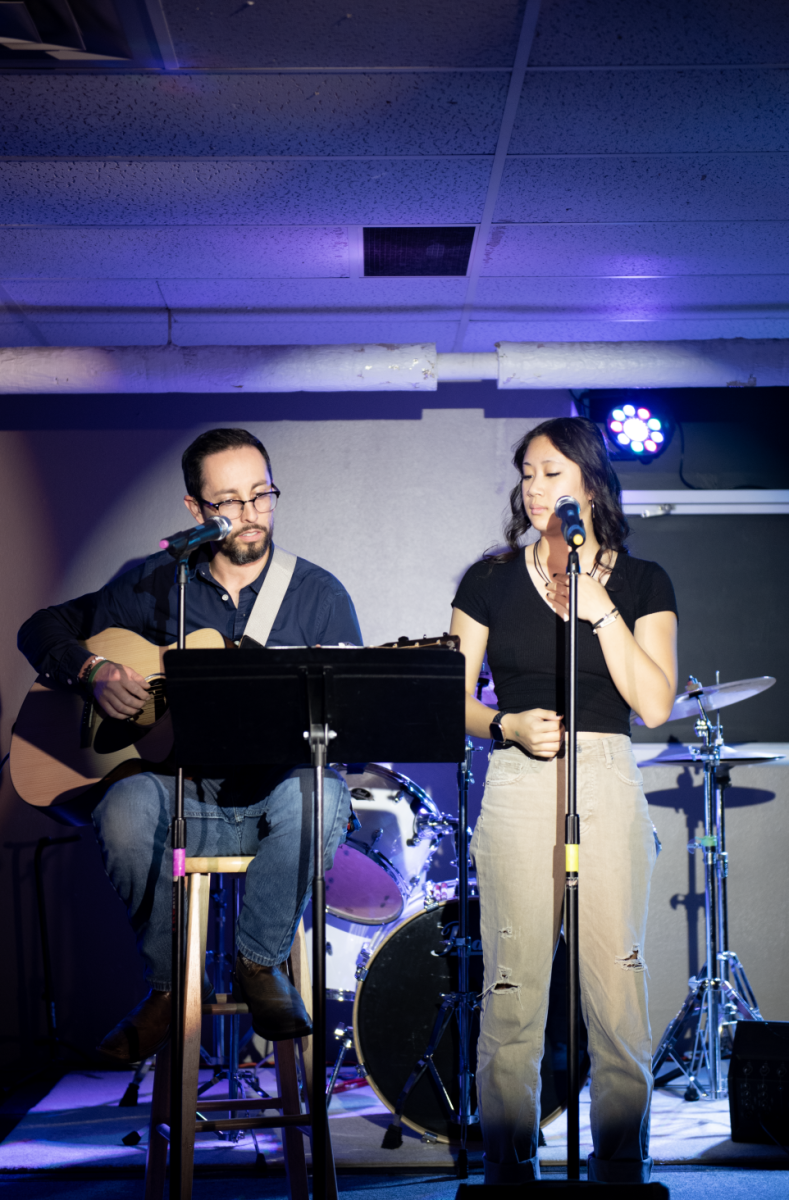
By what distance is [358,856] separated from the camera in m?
3.82

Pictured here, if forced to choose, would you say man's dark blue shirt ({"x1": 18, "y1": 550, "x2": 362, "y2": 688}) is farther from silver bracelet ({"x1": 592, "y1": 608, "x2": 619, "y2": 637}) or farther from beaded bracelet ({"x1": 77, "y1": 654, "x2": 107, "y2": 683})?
silver bracelet ({"x1": 592, "y1": 608, "x2": 619, "y2": 637})

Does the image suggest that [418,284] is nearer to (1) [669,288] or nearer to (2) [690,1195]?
(1) [669,288]

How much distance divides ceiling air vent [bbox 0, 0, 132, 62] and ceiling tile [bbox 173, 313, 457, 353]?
5.79ft

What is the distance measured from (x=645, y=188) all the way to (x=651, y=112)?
450mm

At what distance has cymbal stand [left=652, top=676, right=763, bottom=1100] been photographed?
3.99 meters

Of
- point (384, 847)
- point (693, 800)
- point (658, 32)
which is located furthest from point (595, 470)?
point (693, 800)

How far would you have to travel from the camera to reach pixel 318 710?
2141 millimetres

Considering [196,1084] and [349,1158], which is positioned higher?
[196,1084]

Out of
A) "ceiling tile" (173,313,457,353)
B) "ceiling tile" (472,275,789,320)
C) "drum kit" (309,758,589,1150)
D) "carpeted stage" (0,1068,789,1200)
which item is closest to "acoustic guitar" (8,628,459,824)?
"drum kit" (309,758,589,1150)

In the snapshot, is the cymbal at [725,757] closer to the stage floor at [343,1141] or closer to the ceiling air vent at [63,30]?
the stage floor at [343,1141]

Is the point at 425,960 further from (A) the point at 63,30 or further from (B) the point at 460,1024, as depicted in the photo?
(A) the point at 63,30

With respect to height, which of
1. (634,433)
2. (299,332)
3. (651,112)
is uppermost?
(651,112)

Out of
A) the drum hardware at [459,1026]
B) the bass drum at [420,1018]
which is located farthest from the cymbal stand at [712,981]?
the drum hardware at [459,1026]

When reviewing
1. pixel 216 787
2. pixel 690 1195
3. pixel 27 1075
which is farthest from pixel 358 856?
pixel 27 1075
